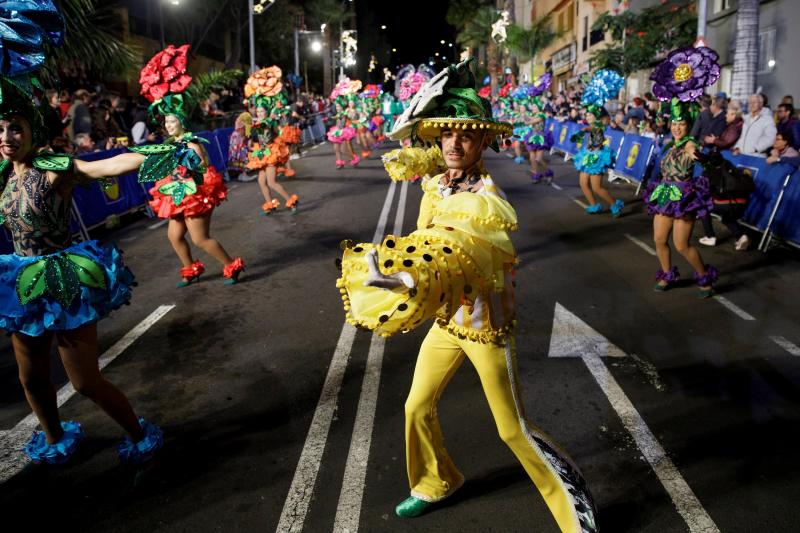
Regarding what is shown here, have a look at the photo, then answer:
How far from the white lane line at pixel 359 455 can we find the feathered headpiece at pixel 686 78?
4211 mm

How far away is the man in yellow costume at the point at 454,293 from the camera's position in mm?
2180

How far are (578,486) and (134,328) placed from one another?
5221mm

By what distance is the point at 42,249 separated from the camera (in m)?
3.55

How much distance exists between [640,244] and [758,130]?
12.8 feet

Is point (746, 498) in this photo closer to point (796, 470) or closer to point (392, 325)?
point (796, 470)

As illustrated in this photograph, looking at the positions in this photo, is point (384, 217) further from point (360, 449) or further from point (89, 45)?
point (360, 449)

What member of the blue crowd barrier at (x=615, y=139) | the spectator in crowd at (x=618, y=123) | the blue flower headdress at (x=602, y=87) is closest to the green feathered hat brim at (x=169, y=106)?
the blue flower headdress at (x=602, y=87)

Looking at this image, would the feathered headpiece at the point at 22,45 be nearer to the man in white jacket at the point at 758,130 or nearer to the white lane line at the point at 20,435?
the white lane line at the point at 20,435

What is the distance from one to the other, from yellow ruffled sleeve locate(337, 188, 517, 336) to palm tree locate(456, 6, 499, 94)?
2511 inches

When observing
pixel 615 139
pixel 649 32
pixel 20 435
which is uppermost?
pixel 649 32

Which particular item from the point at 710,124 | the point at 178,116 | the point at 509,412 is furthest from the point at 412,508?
the point at 710,124

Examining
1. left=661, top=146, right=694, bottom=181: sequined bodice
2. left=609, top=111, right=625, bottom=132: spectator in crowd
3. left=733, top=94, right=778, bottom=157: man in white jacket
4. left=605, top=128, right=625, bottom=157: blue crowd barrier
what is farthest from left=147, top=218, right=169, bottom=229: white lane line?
left=609, top=111, right=625, bottom=132: spectator in crowd

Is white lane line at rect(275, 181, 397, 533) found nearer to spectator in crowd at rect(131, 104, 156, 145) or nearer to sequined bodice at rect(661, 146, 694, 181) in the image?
sequined bodice at rect(661, 146, 694, 181)

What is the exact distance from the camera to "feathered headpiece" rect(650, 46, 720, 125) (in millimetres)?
6621
